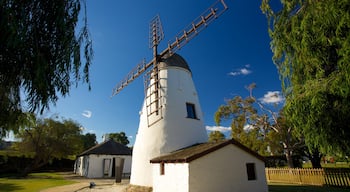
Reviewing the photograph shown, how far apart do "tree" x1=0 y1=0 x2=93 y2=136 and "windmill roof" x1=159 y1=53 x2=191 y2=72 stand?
844 centimetres

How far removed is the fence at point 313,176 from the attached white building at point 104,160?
51.1 feet

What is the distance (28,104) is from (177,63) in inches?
393

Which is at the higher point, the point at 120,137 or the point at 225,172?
the point at 120,137

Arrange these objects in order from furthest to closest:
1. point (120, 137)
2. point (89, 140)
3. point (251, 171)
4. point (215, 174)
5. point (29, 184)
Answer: point (120, 137)
point (89, 140)
point (29, 184)
point (251, 171)
point (215, 174)

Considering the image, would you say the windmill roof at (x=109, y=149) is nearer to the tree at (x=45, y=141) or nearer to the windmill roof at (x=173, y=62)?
the tree at (x=45, y=141)

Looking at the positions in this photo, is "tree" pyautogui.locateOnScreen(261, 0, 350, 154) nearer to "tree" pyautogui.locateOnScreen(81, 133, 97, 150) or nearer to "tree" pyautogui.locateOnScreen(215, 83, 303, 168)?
"tree" pyautogui.locateOnScreen(215, 83, 303, 168)

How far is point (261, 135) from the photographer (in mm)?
21109

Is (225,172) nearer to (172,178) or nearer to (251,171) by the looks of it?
(251,171)

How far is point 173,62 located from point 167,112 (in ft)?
12.0

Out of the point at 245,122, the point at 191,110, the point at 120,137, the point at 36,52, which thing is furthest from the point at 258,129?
the point at 120,137

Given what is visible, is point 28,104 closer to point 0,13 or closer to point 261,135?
point 0,13

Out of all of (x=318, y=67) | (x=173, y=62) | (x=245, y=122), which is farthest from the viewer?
(x=245, y=122)

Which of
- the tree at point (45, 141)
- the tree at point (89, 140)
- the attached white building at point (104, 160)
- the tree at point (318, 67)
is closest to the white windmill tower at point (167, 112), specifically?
the tree at point (318, 67)

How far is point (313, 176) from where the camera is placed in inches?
539
